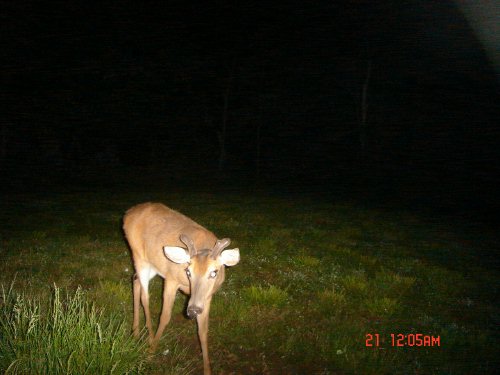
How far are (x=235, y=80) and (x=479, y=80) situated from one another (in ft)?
62.1

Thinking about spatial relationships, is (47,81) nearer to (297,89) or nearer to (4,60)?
(4,60)

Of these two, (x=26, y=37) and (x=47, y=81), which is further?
(x=47, y=81)

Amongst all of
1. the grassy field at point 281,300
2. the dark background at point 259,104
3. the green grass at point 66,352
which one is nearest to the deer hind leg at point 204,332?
the grassy field at point 281,300

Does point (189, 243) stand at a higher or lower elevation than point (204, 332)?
higher

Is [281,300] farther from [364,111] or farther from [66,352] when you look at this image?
[364,111]

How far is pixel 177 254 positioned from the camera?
4445 mm

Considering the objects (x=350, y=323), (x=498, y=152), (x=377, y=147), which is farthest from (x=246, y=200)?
(x=498, y=152)

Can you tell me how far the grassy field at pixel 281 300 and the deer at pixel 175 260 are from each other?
376 millimetres

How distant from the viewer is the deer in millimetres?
4406

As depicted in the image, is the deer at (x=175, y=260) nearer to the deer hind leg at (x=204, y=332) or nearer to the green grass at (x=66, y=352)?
the deer hind leg at (x=204, y=332)

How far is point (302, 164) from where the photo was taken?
34.5m

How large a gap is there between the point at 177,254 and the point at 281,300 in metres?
2.62
